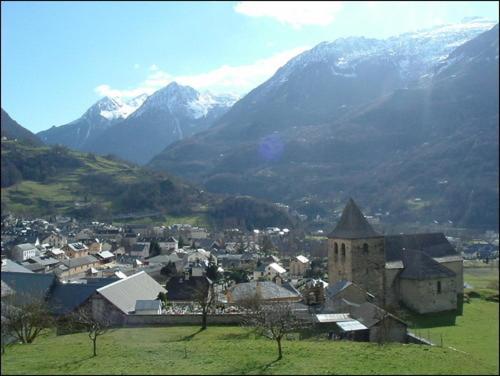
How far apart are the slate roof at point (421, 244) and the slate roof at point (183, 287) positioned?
18.4 m

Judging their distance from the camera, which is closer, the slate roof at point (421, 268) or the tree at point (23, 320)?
the tree at point (23, 320)

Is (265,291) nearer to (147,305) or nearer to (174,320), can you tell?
(147,305)

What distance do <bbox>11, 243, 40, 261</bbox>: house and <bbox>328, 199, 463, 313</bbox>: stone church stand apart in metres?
65.3

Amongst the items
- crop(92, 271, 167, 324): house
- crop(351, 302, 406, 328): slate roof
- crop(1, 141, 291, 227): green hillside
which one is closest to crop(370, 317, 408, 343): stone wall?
crop(351, 302, 406, 328): slate roof

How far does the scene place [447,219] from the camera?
221 feet

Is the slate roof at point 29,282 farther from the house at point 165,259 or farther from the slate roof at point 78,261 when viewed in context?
the house at point 165,259

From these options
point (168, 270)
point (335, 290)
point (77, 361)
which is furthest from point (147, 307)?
point (168, 270)

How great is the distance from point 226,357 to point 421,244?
111 ft

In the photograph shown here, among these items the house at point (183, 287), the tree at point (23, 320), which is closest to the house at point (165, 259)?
the house at point (183, 287)

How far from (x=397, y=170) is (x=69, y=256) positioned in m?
118

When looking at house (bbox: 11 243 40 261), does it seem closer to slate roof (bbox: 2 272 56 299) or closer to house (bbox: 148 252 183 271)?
house (bbox: 148 252 183 271)

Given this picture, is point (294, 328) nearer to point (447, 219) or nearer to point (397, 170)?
point (447, 219)

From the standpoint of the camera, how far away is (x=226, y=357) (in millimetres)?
22422

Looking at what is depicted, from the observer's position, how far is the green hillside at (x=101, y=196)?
156750mm
